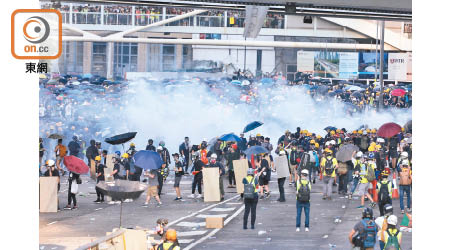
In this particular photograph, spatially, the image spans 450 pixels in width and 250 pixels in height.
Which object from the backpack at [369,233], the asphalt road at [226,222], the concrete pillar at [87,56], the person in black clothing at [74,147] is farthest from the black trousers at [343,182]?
the concrete pillar at [87,56]

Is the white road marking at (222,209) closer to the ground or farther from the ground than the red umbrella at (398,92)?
closer to the ground

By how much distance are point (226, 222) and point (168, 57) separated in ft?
161

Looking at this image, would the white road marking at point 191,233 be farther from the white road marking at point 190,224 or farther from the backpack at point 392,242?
the backpack at point 392,242

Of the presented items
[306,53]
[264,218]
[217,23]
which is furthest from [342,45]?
[264,218]

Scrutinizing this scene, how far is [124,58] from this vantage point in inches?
2687

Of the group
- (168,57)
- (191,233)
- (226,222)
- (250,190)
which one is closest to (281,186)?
(226,222)

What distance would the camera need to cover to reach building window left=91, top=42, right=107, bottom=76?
67688mm

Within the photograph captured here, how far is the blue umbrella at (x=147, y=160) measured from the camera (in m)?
23.4

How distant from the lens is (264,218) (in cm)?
2170

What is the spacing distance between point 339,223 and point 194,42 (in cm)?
4780

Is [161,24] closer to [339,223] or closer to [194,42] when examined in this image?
[194,42]

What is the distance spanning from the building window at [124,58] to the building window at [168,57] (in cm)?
244

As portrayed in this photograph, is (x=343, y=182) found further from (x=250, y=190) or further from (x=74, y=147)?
(x=74, y=147)
